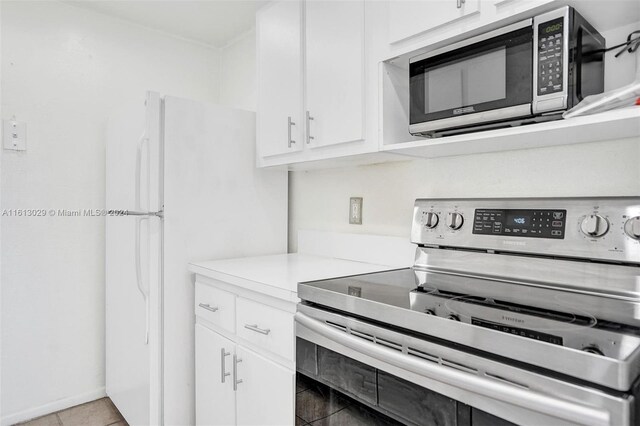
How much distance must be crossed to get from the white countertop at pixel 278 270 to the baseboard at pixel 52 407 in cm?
129

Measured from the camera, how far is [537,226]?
4.07 feet

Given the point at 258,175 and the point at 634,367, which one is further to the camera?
the point at 258,175

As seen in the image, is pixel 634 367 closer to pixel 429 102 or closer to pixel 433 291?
pixel 433 291

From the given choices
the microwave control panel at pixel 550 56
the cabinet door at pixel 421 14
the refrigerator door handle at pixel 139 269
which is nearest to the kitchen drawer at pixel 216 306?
the refrigerator door handle at pixel 139 269

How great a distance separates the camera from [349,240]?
1.94m

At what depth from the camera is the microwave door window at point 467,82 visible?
3.74 ft

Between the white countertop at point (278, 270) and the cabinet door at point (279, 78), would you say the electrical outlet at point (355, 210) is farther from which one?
the cabinet door at point (279, 78)

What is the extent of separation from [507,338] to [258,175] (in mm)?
1604

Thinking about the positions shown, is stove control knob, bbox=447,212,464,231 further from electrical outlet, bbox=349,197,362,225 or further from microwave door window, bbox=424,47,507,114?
electrical outlet, bbox=349,197,362,225

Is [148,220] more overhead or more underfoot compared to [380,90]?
more underfoot

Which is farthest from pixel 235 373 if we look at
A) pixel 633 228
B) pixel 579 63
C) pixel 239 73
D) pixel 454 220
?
pixel 239 73

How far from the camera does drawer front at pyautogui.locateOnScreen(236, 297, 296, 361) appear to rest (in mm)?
1323

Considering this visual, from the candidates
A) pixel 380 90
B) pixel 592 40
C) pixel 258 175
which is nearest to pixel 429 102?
pixel 380 90

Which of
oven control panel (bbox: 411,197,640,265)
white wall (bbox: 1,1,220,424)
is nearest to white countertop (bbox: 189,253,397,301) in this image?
oven control panel (bbox: 411,197,640,265)
